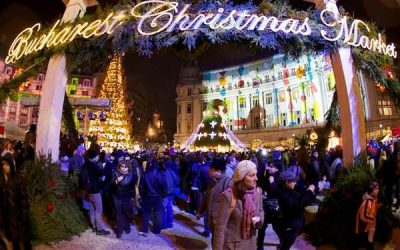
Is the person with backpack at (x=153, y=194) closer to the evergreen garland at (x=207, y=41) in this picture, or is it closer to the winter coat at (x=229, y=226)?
the evergreen garland at (x=207, y=41)

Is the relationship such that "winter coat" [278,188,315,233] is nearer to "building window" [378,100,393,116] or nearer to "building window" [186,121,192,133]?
"building window" [378,100,393,116]

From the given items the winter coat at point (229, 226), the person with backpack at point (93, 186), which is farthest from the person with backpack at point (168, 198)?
the winter coat at point (229, 226)

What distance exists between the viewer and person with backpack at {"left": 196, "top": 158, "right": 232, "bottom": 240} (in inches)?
149

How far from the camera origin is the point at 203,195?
967 centimetres

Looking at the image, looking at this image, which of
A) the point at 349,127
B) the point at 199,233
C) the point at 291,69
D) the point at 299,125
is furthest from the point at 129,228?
the point at 291,69

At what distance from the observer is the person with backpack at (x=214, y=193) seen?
3.78 m

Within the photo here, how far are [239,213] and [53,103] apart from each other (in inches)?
256

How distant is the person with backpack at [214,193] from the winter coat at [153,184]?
3154 millimetres

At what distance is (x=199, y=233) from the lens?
352 inches

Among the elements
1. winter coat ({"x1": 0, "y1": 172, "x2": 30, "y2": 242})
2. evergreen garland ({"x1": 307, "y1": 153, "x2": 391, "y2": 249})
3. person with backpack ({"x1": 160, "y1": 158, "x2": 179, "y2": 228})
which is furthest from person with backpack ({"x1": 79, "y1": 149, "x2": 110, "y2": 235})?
evergreen garland ({"x1": 307, "y1": 153, "x2": 391, "y2": 249})

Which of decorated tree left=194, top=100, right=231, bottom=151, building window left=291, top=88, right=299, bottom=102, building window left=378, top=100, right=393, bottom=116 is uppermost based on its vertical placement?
building window left=291, top=88, right=299, bottom=102

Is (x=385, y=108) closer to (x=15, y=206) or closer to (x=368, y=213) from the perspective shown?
(x=368, y=213)

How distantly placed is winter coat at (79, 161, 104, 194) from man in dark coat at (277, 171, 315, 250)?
4.76 meters

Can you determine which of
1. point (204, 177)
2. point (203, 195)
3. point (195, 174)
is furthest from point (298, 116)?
point (203, 195)
